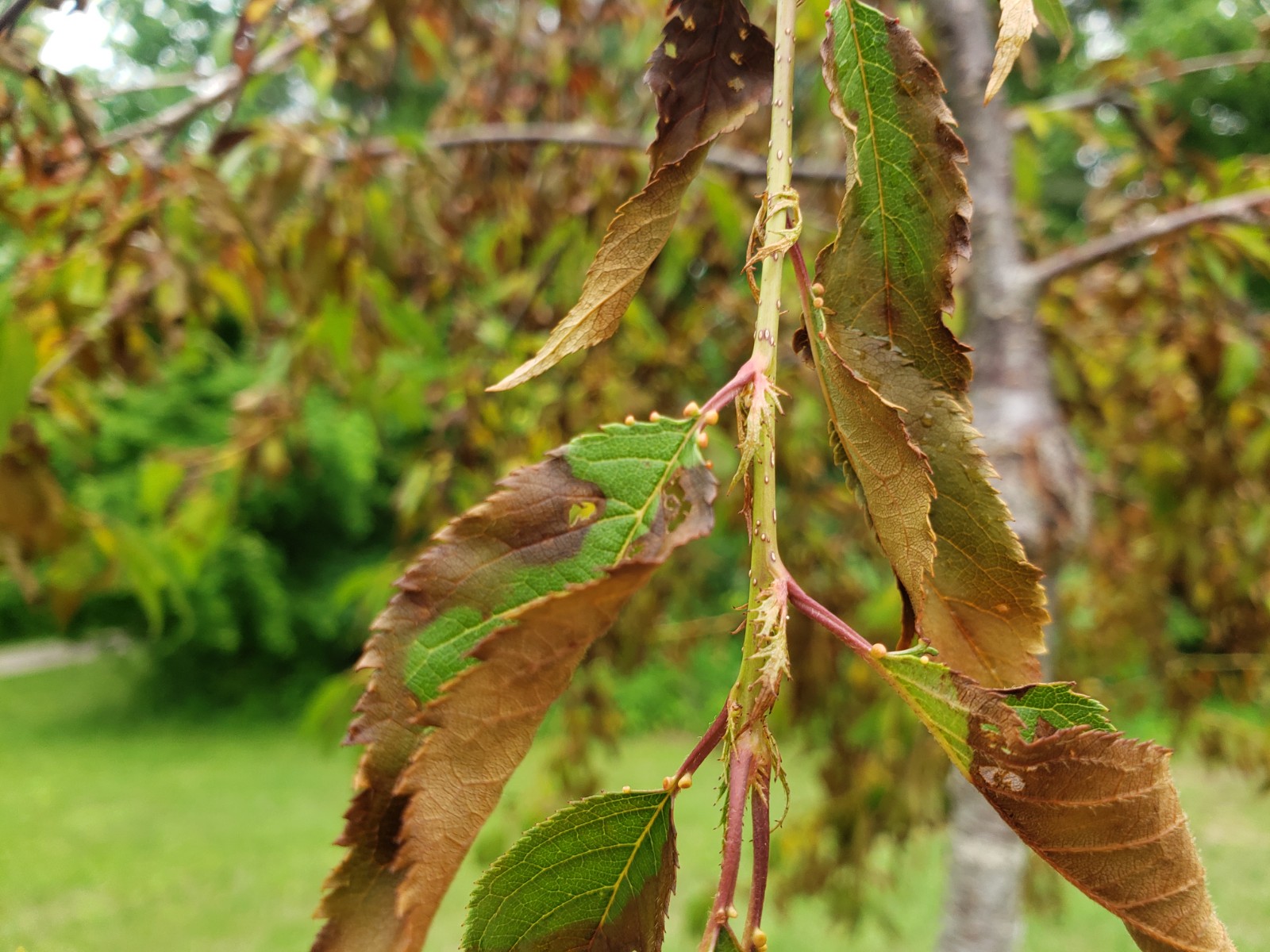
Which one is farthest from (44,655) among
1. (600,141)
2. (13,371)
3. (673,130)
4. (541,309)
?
(673,130)

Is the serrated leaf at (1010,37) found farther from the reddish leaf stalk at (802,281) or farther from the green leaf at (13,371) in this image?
the green leaf at (13,371)

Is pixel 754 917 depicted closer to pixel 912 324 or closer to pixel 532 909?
pixel 532 909

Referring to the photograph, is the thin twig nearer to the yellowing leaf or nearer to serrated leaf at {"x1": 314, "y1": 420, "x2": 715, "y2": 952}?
the yellowing leaf

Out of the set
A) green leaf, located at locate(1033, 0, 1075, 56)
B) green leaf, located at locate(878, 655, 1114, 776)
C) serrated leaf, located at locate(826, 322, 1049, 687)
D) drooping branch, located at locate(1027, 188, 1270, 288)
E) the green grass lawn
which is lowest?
the green grass lawn

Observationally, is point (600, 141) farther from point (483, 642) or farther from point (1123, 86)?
point (483, 642)

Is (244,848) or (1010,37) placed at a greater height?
Answer: (1010,37)

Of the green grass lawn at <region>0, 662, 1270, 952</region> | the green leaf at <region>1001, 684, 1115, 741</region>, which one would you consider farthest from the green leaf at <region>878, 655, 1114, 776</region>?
the green grass lawn at <region>0, 662, 1270, 952</region>
